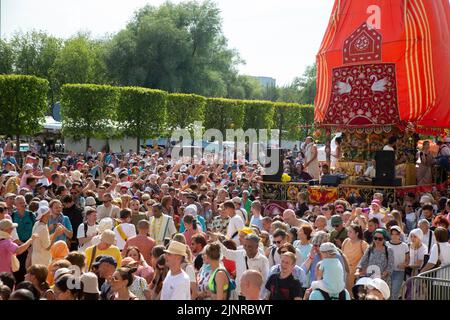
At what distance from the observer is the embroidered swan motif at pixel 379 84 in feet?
73.5

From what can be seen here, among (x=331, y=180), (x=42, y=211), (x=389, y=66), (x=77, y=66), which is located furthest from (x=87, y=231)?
(x=77, y=66)

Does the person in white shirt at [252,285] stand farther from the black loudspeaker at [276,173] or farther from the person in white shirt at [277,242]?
the black loudspeaker at [276,173]

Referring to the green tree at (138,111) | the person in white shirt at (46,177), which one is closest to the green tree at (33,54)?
the green tree at (138,111)

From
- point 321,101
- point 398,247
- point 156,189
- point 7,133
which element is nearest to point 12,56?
point 7,133

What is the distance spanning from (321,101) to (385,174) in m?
4.45

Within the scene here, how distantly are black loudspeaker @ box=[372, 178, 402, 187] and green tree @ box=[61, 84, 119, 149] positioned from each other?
2651cm

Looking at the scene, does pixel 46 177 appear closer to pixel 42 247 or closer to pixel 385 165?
pixel 42 247

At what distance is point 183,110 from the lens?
48906 mm

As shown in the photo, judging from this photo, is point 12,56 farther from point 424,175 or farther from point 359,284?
point 359,284

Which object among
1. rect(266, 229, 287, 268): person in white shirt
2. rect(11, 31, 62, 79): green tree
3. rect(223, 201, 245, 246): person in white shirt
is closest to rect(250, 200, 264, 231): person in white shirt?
rect(223, 201, 245, 246): person in white shirt

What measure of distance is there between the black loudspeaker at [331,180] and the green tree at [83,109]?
25334mm

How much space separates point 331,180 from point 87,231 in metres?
11.0

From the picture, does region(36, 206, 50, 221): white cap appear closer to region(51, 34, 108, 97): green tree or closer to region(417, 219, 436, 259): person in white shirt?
region(417, 219, 436, 259): person in white shirt

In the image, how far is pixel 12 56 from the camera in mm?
69062
